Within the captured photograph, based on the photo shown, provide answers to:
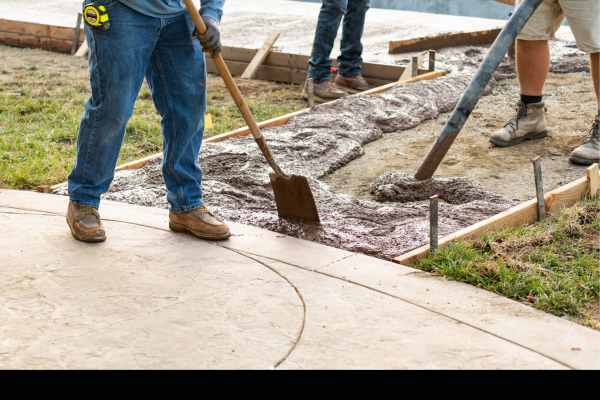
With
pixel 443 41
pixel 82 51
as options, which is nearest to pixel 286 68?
pixel 443 41

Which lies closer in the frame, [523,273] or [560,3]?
[523,273]

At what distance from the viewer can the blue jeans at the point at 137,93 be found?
2572 mm

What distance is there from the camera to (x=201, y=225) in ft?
9.36

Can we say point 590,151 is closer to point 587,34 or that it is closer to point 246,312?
point 587,34

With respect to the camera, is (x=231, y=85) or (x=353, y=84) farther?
(x=353, y=84)

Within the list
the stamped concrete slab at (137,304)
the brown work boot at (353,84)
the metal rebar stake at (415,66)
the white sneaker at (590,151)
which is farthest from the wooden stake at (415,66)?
the stamped concrete slab at (137,304)

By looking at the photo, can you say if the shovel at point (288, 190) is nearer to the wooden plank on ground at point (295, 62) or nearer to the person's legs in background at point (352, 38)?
the person's legs in background at point (352, 38)

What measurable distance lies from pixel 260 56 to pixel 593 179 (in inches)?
173

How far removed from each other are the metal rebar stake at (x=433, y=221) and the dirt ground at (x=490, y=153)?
972mm

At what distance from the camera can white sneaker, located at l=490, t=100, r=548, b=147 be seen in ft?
14.1
